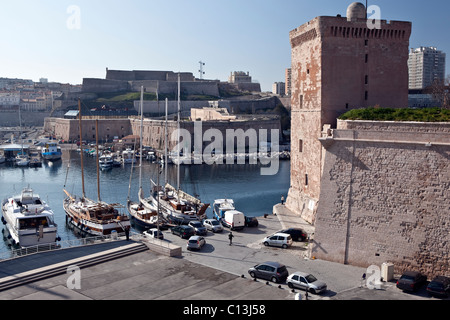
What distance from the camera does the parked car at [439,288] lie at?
48.0ft

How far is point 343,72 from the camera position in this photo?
23.7m

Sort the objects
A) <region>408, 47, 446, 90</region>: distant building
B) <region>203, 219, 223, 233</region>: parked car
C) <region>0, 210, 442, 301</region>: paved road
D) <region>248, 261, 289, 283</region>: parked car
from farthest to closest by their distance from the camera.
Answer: <region>408, 47, 446, 90</region>: distant building < <region>203, 219, 223, 233</region>: parked car < <region>248, 261, 289, 283</region>: parked car < <region>0, 210, 442, 301</region>: paved road

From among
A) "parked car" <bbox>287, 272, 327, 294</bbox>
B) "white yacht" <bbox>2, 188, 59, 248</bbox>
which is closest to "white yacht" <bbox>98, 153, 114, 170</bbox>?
"white yacht" <bbox>2, 188, 59, 248</bbox>

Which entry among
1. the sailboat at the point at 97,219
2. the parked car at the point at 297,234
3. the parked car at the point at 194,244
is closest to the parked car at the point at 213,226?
the parked car at the point at 194,244

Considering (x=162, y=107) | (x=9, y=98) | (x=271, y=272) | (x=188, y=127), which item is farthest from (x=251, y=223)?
(x=9, y=98)

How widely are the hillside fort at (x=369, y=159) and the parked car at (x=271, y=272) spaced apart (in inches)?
120

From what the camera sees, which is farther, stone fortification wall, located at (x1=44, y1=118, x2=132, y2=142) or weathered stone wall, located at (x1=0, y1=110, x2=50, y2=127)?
weathered stone wall, located at (x1=0, y1=110, x2=50, y2=127)

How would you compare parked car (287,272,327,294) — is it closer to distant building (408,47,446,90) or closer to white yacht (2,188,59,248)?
white yacht (2,188,59,248)

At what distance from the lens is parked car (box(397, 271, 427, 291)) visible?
1505cm

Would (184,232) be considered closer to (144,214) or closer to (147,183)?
(144,214)

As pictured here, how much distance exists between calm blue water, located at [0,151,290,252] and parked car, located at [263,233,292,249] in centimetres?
1341
